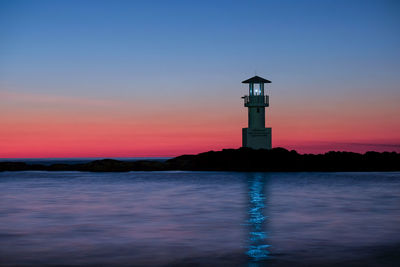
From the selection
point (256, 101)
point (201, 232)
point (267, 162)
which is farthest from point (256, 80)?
point (201, 232)

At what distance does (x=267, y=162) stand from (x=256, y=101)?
600cm

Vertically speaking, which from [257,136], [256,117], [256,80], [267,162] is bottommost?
[267,162]

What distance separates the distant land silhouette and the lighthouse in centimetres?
90

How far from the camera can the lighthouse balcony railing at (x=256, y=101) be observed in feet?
143

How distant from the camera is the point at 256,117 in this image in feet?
144

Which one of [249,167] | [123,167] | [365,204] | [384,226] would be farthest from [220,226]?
[123,167]

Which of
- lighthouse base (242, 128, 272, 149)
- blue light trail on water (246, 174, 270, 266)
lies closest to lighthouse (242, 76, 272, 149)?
lighthouse base (242, 128, 272, 149)

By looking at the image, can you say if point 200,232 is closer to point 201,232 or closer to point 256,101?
point 201,232

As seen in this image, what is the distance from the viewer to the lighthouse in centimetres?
4381

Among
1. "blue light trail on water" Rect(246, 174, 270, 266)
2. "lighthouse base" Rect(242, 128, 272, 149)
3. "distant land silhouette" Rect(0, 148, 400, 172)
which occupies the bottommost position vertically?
"blue light trail on water" Rect(246, 174, 270, 266)

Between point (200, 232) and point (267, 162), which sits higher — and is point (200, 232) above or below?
below

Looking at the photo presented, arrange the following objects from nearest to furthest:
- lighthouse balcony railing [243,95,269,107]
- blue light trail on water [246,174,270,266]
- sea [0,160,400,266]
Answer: sea [0,160,400,266]
blue light trail on water [246,174,270,266]
lighthouse balcony railing [243,95,269,107]

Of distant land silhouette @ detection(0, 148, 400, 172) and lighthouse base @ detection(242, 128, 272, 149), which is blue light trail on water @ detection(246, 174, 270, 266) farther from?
distant land silhouette @ detection(0, 148, 400, 172)

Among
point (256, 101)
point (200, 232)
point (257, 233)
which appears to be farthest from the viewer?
point (256, 101)
